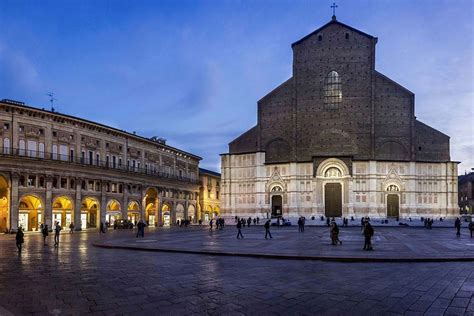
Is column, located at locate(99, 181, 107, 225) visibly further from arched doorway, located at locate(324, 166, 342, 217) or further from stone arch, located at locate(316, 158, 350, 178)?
arched doorway, located at locate(324, 166, 342, 217)

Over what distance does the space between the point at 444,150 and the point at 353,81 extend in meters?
15.2

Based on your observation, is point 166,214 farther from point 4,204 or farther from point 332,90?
point 332,90

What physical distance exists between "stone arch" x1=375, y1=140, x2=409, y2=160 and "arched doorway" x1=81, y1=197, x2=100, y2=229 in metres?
36.6

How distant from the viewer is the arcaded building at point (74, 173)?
132 ft

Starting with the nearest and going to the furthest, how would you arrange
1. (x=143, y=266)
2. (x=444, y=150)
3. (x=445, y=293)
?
(x=445, y=293) < (x=143, y=266) < (x=444, y=150)

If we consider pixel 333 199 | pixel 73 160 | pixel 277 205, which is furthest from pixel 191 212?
pixel 73 160

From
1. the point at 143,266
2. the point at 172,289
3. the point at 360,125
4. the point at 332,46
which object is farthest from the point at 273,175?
the point at 172,289

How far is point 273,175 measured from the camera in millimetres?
59969

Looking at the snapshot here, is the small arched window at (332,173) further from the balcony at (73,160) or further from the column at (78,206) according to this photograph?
the column at (78,206)

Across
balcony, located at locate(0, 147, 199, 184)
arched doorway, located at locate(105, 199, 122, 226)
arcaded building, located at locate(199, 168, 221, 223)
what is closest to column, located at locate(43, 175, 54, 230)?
balcony, located at locate(0, 147, 199, 184)

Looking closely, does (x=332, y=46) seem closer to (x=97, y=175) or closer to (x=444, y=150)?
(x=444, y=150)

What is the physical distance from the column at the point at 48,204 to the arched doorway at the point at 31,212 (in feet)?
1.19

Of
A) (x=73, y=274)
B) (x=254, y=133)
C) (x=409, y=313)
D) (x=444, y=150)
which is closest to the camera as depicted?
(x=409, y=313)

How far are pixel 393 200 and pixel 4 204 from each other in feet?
150
